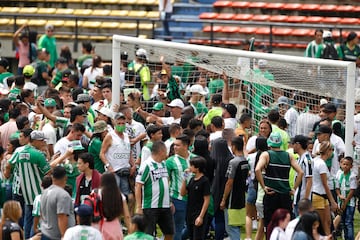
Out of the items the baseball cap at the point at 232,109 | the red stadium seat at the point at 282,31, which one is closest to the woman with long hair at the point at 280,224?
the baseball cap at the point at 232,109

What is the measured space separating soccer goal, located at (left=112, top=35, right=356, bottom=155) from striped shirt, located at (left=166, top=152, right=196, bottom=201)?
259 centimetres

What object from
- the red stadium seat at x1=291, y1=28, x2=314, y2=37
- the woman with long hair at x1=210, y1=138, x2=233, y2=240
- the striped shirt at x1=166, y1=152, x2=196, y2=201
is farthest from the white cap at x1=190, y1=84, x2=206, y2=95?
the red stadium seat at x1=291, y1=28, x2=314, y2=37

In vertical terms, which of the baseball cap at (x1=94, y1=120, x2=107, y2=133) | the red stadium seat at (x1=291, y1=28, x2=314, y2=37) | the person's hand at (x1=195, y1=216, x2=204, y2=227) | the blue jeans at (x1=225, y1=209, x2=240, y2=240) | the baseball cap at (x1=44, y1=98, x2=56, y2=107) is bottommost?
the blue jeans at (x1=225, y1=209, x2=240, y2=240)

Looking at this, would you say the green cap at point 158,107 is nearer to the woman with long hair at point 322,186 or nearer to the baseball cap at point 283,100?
the baseball cap at point 283,100

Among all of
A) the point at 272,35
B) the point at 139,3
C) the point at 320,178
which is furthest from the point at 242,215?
the point at 139,3

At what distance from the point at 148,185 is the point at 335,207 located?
2.71m

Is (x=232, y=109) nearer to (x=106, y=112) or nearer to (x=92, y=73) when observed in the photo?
(x=106, y=112)

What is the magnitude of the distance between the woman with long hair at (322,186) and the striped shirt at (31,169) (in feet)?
11.3

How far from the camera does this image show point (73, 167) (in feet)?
49.5

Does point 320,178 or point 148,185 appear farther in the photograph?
point 320,178

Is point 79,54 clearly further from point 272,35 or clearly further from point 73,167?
point 73,167

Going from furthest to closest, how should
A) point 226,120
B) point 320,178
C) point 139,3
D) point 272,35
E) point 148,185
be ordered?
1. point 139,3
2. point 272,35
3. point 226,120
4. point 320,178
5. point 148,185

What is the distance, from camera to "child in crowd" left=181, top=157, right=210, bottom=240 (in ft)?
48.1

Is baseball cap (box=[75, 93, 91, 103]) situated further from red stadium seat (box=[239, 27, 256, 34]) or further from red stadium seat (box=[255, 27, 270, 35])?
red stadium seat (box=[239, 27, 256, 34])
